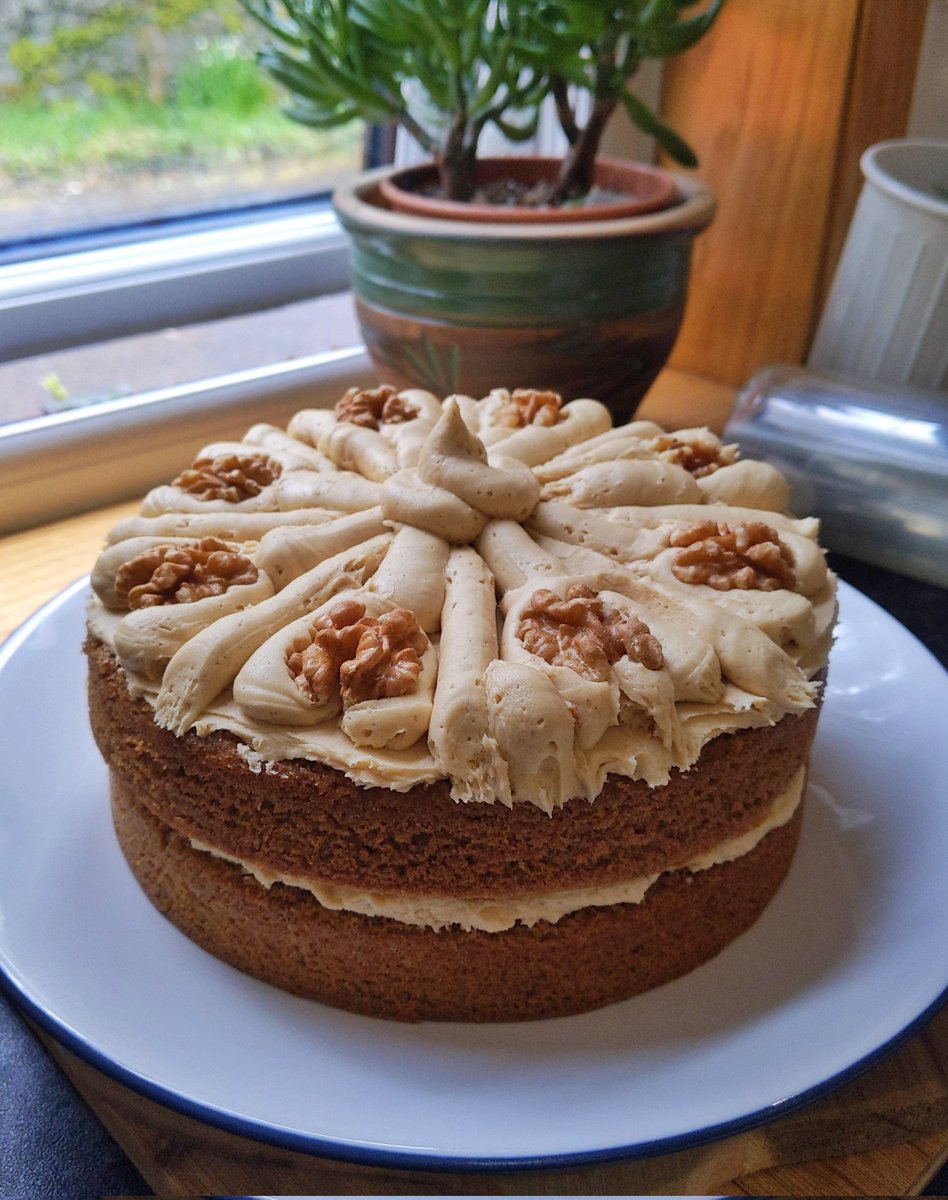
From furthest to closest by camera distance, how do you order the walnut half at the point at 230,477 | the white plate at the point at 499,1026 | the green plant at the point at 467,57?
the green plant at the point at 467,57, the walnut half at the point at 230,477, the white plate at the point at 499,1026

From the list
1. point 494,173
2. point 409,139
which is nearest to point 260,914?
point 494,173

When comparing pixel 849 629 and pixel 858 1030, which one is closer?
pixel 858 1030

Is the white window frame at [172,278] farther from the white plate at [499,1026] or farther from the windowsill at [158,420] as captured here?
the white plate at [499,1026]

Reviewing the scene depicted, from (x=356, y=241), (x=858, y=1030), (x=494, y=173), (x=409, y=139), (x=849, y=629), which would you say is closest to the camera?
(x=858, y=1030)

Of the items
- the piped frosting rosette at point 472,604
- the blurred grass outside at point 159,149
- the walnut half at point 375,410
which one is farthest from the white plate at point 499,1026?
the blurred grass outside at point 159,149

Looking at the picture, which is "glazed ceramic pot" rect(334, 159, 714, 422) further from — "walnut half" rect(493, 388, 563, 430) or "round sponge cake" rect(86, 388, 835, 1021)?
"round sponge cake" rect(86, 388, 835, 1021)

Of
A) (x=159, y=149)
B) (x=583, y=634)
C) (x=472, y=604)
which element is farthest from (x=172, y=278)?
(x=583, y=634)

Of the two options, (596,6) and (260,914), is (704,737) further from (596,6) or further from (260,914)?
(596,6)
